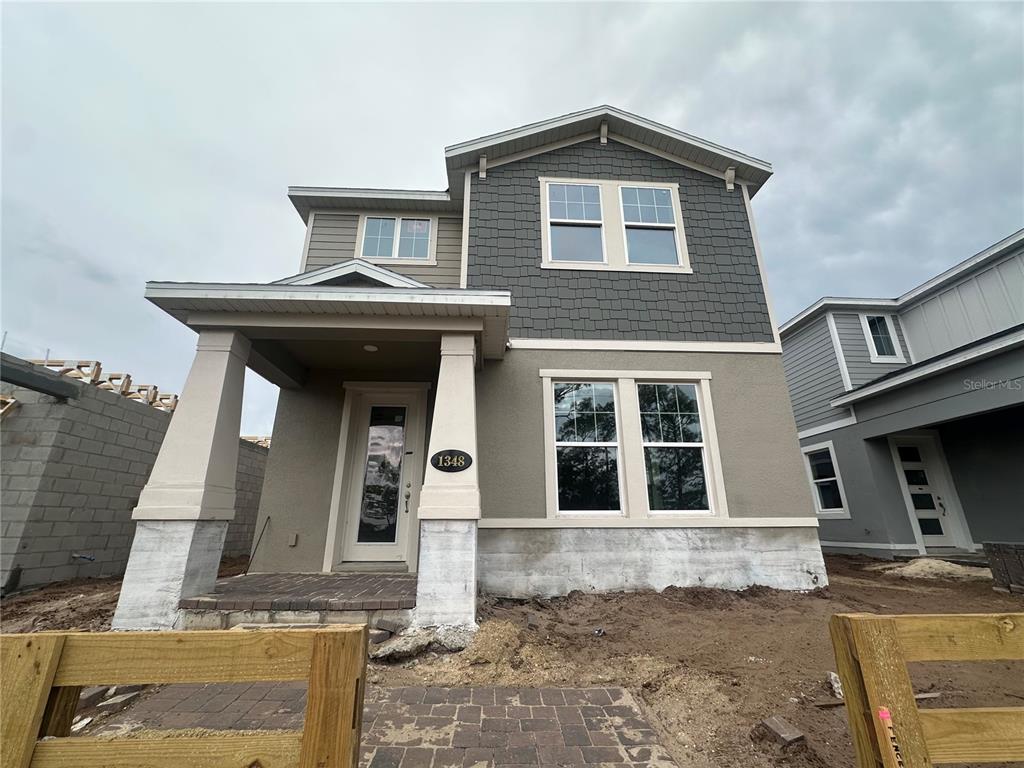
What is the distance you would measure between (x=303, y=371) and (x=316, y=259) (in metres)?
2.14

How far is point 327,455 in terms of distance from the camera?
19.3 ft

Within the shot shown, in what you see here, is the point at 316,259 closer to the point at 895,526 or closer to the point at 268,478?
the point at 268,478

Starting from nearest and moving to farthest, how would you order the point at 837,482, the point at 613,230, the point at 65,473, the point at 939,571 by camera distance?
the point at 65,473
the point at 613,230
the point at 939,571
the point at 837,482

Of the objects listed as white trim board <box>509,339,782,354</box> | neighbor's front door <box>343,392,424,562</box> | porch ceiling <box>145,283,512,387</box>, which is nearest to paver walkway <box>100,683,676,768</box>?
neighbor's front door <box>343,392,424,562</box>

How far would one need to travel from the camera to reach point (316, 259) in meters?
6.97

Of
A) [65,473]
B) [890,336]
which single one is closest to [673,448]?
[65,473]

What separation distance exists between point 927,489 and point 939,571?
2744 millimetres

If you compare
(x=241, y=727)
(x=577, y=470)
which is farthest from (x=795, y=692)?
(x=241, y=727)

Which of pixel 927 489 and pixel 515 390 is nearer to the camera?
pixel 515 390

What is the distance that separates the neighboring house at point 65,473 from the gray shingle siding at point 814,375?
13098mm

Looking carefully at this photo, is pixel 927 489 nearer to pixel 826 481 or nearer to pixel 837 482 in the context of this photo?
pixel 837 482

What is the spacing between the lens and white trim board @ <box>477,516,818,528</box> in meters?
5.07

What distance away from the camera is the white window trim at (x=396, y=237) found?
7.01 metres

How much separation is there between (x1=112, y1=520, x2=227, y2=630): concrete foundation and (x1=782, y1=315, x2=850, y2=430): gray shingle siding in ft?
37.2
